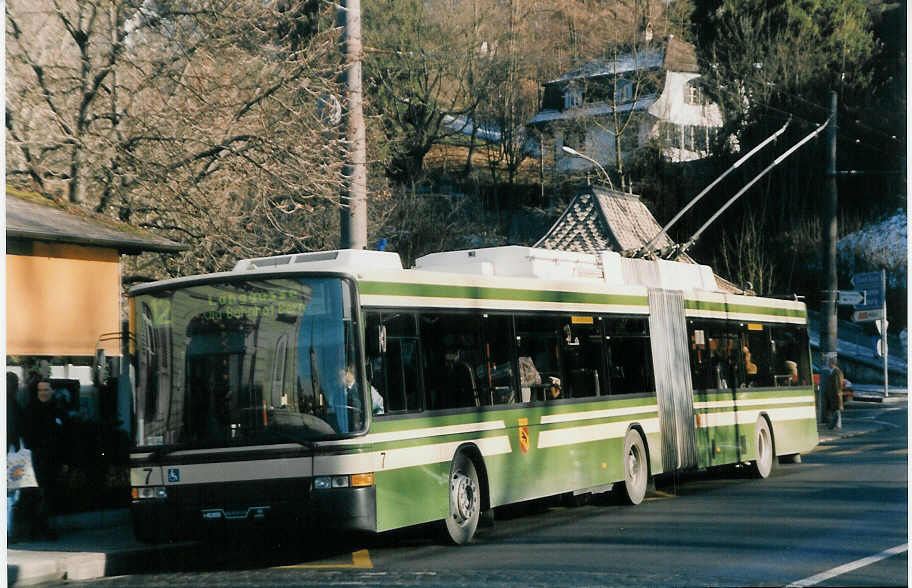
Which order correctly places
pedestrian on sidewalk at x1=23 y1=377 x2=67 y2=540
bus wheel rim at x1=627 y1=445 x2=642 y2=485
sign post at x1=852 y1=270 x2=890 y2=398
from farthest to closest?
sign post at x1=852 y1=270 x2=890 y2=398 < bus wheel rim at x1=627 y1=445 x2=642 y2=485 < pedestrian on sidewalk at x1=23 y1=377 x2=67 y2=540

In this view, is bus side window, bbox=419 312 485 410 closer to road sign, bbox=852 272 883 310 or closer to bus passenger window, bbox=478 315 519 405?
bus passenger window, bbox=478 315 519 405

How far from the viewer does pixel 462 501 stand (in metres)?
12.9

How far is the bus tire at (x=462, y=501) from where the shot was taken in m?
12.7

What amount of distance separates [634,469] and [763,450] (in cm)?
427

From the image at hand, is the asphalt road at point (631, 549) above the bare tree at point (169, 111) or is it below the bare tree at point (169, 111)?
below

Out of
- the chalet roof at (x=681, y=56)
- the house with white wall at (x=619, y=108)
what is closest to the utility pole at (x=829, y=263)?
the house with white wall at (x=619, y=108)

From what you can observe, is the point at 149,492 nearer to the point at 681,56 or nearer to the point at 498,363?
the point at 498,363

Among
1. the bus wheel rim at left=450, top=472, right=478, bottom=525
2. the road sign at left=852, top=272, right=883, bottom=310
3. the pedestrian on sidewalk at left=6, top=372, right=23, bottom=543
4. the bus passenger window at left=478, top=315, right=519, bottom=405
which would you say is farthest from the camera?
the road sign at left=852, top=272, right=883, bottom=310

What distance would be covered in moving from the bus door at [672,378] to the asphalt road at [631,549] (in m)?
0.59

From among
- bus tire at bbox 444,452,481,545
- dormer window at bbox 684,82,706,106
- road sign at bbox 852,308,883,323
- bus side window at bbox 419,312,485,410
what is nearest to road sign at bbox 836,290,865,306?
road sign at bbox 852,308,883,323

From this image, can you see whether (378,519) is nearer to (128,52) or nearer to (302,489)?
(302,489)

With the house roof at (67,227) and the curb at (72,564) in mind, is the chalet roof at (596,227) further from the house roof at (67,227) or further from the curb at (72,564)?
the curb at (72,564)

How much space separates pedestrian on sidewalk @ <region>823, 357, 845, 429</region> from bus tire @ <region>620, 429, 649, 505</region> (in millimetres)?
15189

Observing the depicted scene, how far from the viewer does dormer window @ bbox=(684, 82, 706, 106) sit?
6174 centimetres
